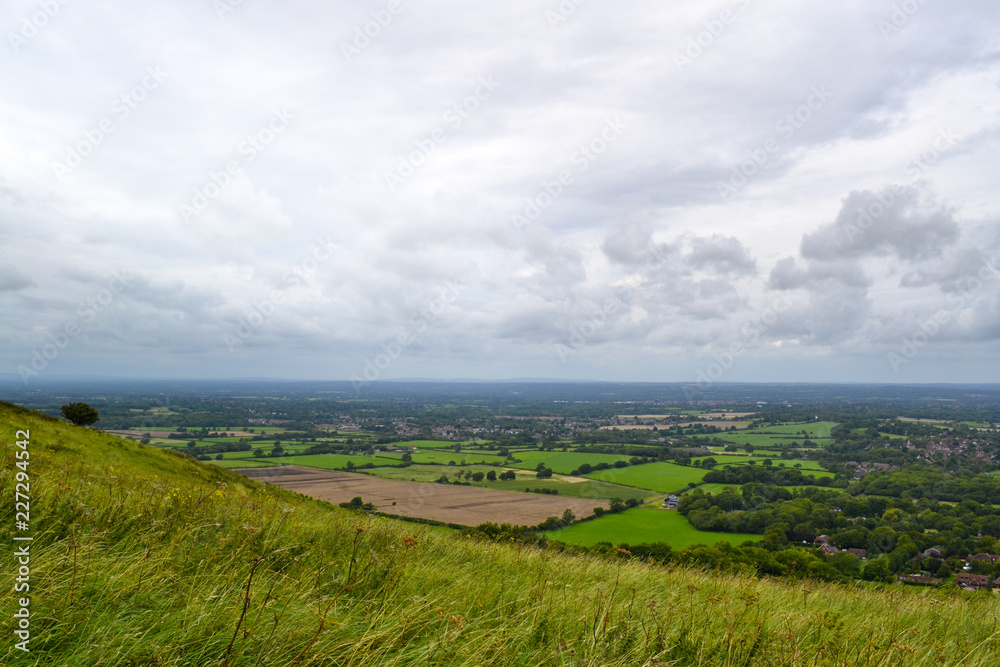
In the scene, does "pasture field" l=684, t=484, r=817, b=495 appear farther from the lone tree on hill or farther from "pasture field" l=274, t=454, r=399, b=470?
the lone tree on hill

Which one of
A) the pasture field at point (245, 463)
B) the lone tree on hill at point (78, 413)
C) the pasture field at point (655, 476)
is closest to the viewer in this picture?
the lone tree on hill at point (78, 413)

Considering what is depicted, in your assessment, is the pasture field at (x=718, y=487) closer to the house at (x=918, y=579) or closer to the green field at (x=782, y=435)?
the house at (x=918, y=579)

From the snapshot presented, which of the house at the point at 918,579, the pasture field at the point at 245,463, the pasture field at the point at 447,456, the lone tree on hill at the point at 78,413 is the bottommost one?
the pasture field at the point at 447,456

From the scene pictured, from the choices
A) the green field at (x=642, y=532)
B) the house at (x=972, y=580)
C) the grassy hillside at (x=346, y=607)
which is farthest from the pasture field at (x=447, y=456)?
the grassy hillside at (x=346, y=607)

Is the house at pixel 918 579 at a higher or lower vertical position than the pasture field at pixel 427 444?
higher

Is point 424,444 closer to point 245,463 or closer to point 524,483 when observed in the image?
point 245,463

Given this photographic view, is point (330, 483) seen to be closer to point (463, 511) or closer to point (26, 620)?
point (463, 511)
